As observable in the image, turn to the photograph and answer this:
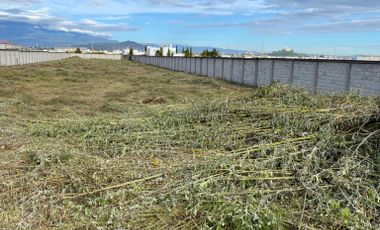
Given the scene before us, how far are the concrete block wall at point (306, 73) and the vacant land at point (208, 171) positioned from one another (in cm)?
405

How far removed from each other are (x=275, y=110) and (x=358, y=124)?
1.48 meters

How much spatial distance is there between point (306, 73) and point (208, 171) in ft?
54.7

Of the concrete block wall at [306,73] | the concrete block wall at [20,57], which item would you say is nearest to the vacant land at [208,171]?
the concrete block wall at [306,73]

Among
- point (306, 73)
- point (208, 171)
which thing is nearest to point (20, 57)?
point (306, 73)

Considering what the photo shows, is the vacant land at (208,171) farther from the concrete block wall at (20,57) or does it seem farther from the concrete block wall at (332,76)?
the concrete block wall at (20,57)

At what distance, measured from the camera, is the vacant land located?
4066mm

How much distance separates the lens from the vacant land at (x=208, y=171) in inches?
160

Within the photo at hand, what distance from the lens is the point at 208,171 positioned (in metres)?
4.84

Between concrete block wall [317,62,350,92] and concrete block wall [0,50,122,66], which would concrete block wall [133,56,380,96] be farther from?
concrete block wall [0,50,122,66]

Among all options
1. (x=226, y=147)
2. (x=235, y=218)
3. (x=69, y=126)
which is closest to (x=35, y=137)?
(x=69, y=126)

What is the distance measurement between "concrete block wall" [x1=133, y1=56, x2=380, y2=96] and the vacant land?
13.3 ft

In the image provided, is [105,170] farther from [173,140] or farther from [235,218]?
[235,218]

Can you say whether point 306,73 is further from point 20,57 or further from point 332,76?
point 20,57

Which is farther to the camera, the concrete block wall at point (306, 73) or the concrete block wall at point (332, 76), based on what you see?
the concrete block wall at point (332, 76)
